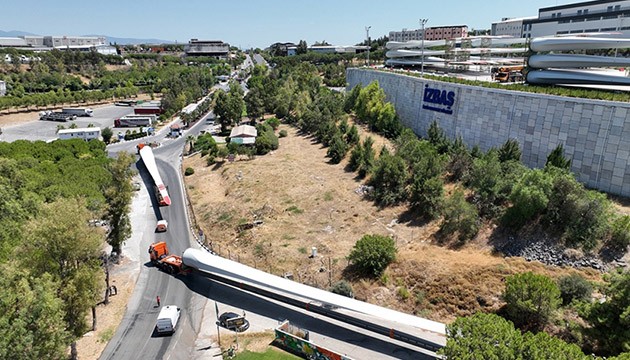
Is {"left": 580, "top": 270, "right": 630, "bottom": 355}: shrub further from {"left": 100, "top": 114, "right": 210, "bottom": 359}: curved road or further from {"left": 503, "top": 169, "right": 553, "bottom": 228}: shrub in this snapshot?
{"left": 100, "top": 114, "right": 210, "bottom": 359}: curved road

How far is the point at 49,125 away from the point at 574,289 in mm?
138909

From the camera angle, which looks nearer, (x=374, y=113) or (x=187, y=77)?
(x=374, y=113)

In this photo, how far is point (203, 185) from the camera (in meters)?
67.2

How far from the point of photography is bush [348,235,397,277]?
1469 inches

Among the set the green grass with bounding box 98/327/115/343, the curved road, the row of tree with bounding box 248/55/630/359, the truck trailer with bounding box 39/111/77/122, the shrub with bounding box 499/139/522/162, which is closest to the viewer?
the row of tree with bounding box 248/55/630/359

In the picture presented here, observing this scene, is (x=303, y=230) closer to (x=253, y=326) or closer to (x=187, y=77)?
(x=253, y=326)

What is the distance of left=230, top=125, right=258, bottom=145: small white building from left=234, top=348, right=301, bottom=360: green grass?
5489 cm

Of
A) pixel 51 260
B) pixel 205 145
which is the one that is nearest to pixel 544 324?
pixel 51 260

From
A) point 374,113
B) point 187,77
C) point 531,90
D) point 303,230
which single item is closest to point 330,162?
point 374,113

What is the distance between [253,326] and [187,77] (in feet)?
495

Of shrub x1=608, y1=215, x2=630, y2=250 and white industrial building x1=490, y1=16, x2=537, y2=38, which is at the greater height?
white industrial building x1=490, y1=16, x2=537, y2=38

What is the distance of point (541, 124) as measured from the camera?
45906mm

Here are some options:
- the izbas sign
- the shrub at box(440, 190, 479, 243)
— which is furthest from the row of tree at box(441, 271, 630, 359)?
the izbas sign

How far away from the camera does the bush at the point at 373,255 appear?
3731cm
